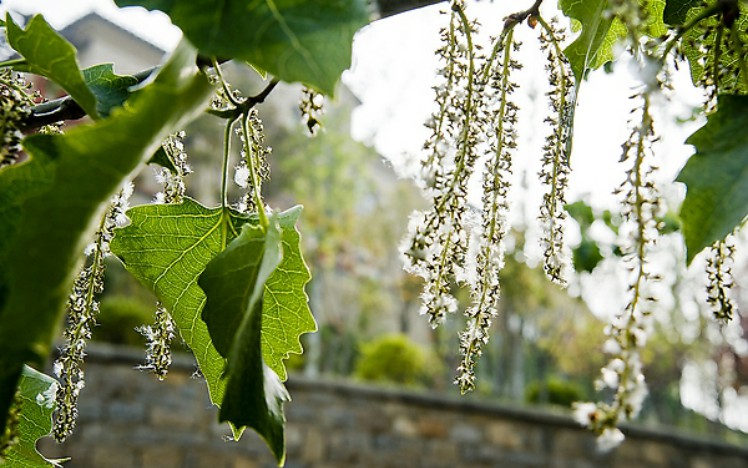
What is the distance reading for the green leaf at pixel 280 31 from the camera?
1.05 feet

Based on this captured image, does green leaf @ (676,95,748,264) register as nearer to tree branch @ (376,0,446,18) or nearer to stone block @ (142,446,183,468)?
tree branch @ (376,0,446,18)

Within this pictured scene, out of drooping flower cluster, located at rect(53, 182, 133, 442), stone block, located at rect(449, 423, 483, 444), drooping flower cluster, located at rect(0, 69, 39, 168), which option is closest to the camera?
drooping flower cluster, located at rect(0, 69, 39, 168)

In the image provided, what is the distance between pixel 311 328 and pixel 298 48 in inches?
11.8

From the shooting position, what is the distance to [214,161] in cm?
1073

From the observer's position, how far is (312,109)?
0.42 m

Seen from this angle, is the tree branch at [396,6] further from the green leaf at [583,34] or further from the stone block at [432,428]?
the stone block at [432,428]

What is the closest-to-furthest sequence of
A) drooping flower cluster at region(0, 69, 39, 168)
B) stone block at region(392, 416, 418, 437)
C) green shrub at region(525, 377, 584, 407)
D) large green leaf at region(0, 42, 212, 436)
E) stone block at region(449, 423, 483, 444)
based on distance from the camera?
large green leaf at region(0, 42, 212, 436) → drooping flower cluster at region(0, 69, 39, 168) → stone block at region(392, 416, 418, 437) → stone block at region(449, 423, 483, 444) → green shrub at region(525, 377, 584, 407)

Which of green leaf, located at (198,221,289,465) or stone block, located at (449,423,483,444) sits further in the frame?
stone block, located at (449,423,483,444)

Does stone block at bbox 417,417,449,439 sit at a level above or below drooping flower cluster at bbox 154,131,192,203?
below

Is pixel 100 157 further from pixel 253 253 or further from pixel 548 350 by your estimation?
pixel 548 350

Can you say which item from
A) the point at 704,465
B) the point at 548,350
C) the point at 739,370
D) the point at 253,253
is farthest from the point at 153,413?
the point at 739,370

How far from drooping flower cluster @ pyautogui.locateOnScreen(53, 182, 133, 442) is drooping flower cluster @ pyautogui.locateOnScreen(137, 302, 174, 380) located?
43 mm

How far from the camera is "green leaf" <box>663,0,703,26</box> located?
52cm

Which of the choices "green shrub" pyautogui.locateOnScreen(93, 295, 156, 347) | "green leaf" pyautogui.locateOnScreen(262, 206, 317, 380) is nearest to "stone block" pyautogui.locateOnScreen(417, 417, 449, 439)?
"green shrub" pyautogui.locateOnScreen(93, 295, 156, 347)
